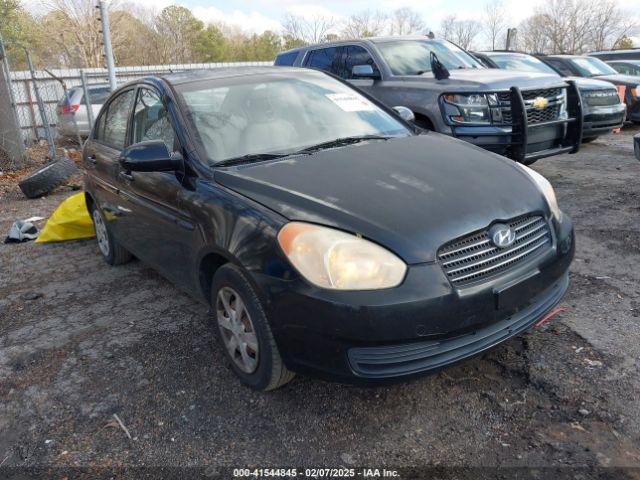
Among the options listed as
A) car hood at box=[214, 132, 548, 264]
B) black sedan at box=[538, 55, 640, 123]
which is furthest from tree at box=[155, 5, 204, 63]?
car hood at box=[214, 132, 548, 264]

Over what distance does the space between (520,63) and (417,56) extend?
13.7 feet

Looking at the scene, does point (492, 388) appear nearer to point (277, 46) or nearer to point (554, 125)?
point (554, 125)

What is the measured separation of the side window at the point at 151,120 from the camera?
131 inches

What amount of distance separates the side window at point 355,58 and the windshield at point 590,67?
6276mm

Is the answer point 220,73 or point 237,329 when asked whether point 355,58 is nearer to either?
point 220,73

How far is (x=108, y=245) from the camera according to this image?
4.77 metres

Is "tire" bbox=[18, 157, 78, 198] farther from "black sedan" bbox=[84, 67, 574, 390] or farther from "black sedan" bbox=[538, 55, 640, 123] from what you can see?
"black sedan" bbox=[538, 55, 640, 123]

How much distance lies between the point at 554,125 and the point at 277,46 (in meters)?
41.1

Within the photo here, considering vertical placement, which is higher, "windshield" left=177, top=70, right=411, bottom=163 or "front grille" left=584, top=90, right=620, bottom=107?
"windshield" left=177, top=70, right=411, bottom=163

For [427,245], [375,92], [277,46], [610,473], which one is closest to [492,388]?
[610,473]

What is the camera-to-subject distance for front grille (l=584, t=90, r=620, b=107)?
8156 mm

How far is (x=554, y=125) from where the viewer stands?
5762 mm

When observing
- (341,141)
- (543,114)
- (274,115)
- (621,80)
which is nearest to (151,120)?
(274,115)

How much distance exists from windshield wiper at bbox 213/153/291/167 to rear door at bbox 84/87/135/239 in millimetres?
1397
